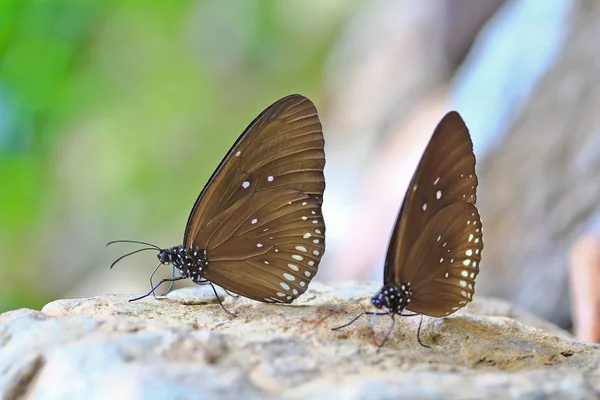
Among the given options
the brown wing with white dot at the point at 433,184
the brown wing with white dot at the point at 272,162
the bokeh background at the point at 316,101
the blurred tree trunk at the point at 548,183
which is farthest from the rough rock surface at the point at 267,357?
the bokeh background at the point at 316,101

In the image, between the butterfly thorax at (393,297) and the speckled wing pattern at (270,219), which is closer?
the butterfly thorax at (393,297)

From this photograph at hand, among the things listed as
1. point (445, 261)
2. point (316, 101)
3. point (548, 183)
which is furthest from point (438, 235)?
point (316, 101)

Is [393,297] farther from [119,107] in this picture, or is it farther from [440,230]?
[119,107]

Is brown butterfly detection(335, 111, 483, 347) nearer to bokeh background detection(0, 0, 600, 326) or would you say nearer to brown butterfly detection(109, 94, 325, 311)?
brown butterfly detection(109, 94, 325, 311)

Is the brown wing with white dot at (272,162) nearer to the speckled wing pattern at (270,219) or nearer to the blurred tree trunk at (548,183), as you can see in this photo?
the speckled wing pattern at (270,219)

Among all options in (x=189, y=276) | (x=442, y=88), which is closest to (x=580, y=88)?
(x=442, y=88)

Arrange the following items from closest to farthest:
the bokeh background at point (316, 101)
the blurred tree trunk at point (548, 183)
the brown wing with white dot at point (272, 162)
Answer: the brown wing with white dot at point (272, 162) → the blurred tree trunk at point (548, 183) → the bokeh background at point (316, 101)

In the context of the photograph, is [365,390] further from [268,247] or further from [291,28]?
[291,28]

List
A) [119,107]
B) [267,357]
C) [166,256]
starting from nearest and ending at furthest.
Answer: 1. [267,357]
2. [166,256]
3. [119,107]
